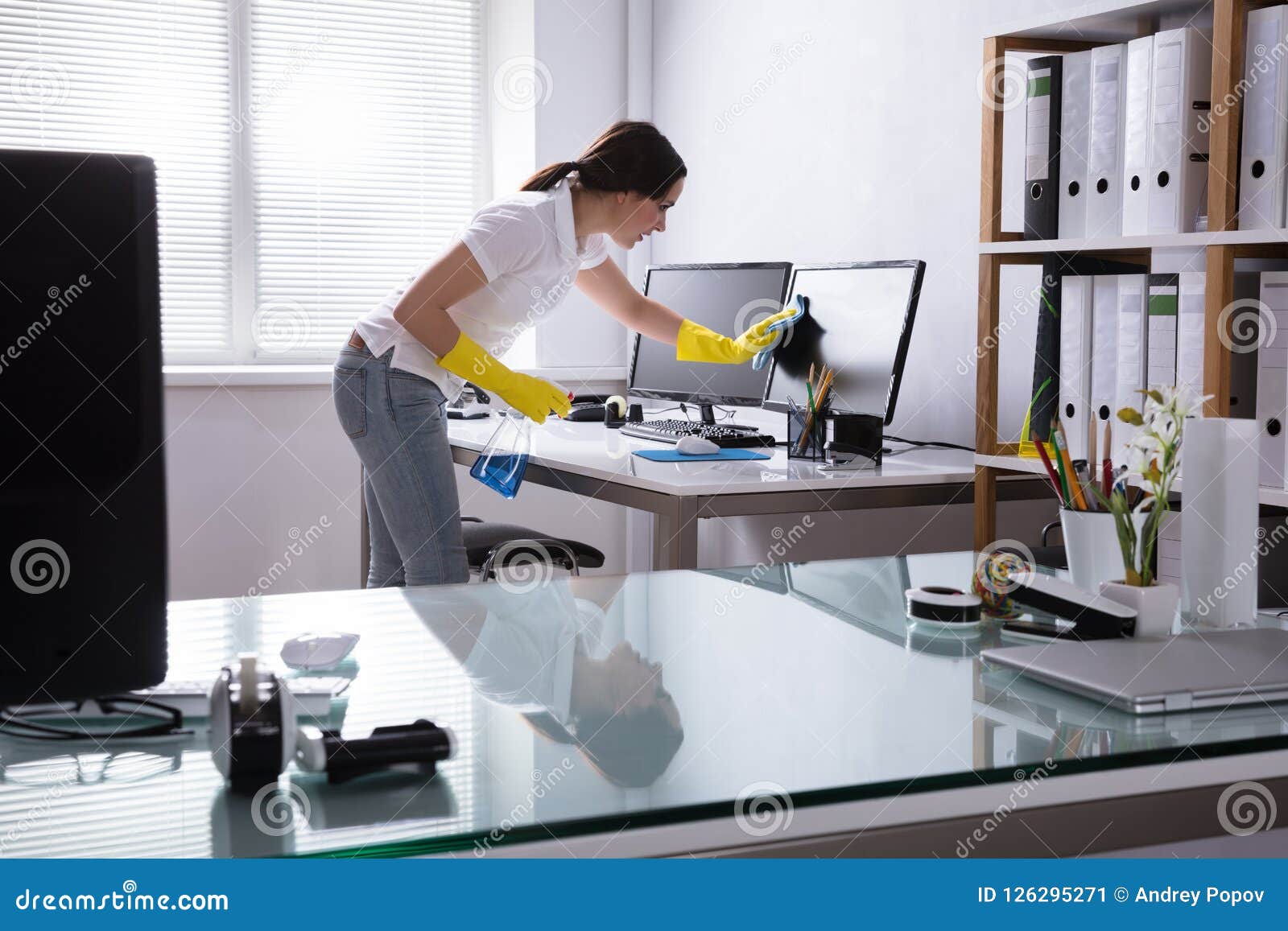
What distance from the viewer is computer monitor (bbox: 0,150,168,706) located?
0.71 meters

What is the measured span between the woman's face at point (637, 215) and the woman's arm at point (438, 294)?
340 mm

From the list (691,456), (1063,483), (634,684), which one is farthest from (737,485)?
(634,684)

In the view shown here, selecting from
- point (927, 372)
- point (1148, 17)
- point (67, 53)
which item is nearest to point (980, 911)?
point (1148, 17)

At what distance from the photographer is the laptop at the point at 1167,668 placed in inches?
35.8

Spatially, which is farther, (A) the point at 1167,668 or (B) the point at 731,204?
(B) the point at 731,204

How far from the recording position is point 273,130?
4043mm

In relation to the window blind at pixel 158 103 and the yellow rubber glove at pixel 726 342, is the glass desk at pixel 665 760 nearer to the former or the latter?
the yellow rubber glove at pixel 726 342

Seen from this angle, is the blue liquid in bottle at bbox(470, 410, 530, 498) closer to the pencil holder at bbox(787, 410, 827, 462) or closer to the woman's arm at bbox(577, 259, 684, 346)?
the woman's arm at bbox(577, 259, 684, 346)

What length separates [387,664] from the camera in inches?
41.4

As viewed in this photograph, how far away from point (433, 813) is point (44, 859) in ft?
0.68

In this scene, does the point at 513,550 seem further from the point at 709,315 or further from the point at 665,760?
the point at 665,760

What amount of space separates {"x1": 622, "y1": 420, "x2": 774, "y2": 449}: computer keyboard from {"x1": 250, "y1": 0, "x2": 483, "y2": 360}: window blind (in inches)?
62.6

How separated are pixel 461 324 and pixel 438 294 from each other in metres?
0.19

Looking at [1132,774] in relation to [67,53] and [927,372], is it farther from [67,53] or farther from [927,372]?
[67,53]
